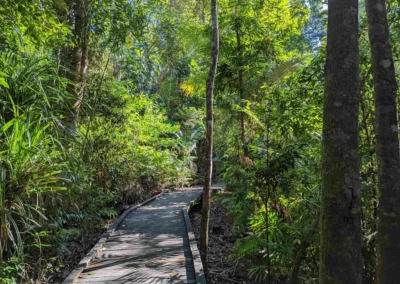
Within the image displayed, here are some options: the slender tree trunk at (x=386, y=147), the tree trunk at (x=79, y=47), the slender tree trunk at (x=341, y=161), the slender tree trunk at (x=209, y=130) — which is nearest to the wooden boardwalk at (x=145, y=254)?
the slender tree trunk at (x=209, y=130)

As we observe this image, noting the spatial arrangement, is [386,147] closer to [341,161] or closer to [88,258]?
[341,161]

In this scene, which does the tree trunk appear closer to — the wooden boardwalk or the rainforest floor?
the wooden boardwalk

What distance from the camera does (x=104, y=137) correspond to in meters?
7.57

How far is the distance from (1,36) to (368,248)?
515 centimetres

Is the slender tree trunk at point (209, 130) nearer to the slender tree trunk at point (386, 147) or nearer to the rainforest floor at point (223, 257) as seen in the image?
the rainforest floor at point (223, 257)

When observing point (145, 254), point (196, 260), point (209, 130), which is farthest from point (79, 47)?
point (196, 260)

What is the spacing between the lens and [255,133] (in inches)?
209

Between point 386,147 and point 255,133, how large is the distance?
2.90 m

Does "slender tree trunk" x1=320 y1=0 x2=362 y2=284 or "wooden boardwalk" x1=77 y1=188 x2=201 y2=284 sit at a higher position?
"slender tree trunk" x1=320 y1=0 x2=362 y2=284

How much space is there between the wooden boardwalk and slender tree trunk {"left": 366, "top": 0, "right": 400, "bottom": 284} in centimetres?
250

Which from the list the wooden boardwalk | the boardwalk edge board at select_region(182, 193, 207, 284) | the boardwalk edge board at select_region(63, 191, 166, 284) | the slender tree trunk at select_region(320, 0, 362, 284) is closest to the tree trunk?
the boardwalk edge board at select_region(63, 191, 166, 284)

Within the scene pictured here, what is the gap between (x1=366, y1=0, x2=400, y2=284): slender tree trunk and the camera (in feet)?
7.64

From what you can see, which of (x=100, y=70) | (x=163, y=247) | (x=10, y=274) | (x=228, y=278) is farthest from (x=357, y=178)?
(x=100, y=70)

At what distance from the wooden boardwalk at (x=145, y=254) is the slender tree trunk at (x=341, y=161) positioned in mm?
2596
